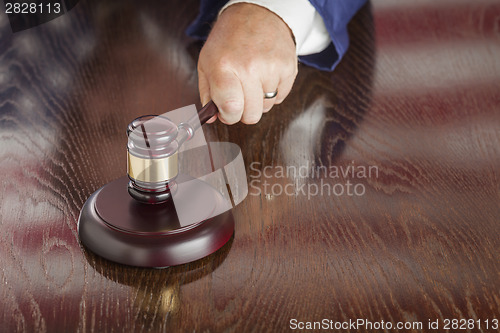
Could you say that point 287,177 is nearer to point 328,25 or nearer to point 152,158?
point 152,158

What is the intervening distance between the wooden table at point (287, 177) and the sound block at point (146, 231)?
0.02 meters

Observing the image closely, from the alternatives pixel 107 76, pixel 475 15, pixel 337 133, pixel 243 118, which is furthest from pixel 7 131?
pixel 475 15

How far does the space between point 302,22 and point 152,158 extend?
0.50 m

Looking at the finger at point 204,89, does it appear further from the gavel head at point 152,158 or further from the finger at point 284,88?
the gavel head at point 152,158

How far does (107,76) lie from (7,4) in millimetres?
291

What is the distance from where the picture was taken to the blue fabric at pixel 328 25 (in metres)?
1.08

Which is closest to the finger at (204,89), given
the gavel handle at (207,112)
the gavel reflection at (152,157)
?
the gavel handle at (207,112)

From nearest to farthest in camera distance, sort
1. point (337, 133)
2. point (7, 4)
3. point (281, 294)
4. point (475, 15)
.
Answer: point (281, 294), point (337, 133), point (7, 4), point (475, 15)

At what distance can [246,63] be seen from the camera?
859 millimetres

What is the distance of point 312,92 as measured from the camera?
101cm

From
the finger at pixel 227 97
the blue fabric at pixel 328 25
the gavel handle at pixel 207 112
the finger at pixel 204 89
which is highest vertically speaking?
the gavel handle at pixel 207 112

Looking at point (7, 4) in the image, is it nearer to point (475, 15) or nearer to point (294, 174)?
point (294, 174)

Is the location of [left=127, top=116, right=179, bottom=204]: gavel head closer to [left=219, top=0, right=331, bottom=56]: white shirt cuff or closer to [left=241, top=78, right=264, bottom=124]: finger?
[left=241, top=78, right=264, bottom=124]: finger

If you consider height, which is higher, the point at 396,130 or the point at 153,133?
the point at 153,133
